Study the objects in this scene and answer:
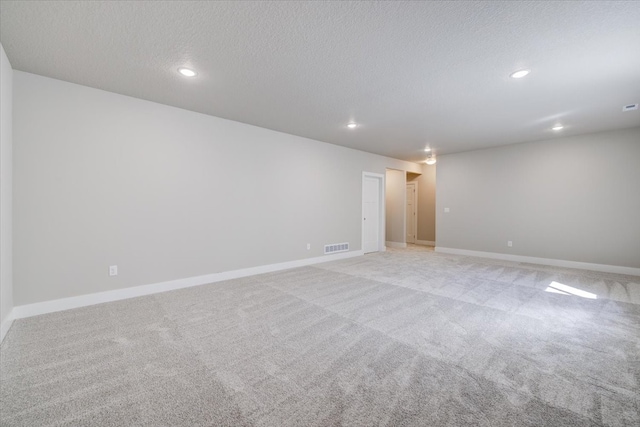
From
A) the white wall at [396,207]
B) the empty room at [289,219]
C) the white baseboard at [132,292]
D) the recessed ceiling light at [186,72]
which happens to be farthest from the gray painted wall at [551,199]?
the recessed ceiling light at [186,72]

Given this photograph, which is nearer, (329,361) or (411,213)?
(329,361)

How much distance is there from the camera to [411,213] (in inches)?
374

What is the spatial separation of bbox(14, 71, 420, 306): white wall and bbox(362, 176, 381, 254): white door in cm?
224

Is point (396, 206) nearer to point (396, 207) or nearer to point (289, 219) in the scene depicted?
point (396, 207)

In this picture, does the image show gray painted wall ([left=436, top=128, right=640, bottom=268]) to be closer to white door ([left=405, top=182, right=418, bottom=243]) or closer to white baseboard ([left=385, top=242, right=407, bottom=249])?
white baseboard ([left=385, top=242, right=407, bottom=249])

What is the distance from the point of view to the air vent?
6303 millimetres

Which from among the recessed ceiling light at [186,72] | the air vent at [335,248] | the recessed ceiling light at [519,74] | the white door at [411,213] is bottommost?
the air vent at [335,248]

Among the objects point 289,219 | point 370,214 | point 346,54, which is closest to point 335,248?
point 289,219

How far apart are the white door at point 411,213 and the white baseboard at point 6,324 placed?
9.32 m

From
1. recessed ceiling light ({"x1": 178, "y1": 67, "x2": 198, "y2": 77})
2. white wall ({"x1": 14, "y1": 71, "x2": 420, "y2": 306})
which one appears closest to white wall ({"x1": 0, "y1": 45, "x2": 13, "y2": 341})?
white wall ({"x1": 14, "y1": 71, "x2": 420, "y2": 306})

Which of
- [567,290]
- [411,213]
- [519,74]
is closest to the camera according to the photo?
[519,74]

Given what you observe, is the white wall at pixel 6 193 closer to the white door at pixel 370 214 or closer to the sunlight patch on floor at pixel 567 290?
the white door at pixel 370 214

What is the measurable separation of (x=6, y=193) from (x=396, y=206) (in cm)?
837

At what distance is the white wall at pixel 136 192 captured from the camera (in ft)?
10.1
